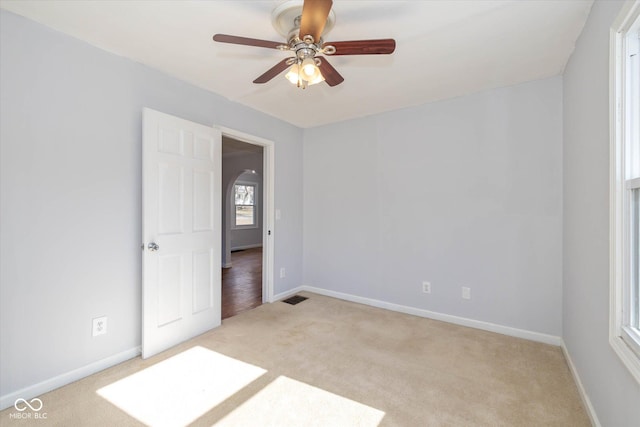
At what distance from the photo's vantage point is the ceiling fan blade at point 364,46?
1.53 metres

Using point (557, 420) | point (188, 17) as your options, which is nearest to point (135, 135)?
point (188, 17)

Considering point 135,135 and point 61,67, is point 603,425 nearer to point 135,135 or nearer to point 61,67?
point 135,135

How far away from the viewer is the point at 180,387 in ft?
6.43

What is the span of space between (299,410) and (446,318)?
6.72 ft

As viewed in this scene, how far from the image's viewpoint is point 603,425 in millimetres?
1470

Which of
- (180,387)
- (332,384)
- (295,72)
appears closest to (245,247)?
(180,387)

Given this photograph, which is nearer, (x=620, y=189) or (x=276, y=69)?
(x=620, y=189)

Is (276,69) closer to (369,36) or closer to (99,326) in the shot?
(369,36)

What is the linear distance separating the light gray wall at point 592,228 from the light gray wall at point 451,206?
0.31m

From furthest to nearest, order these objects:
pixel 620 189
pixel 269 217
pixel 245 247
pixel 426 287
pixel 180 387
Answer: pixel 245 247 → pixel 269 217 → pixel 426 287 → pixel 180 387 → pixel 620 189

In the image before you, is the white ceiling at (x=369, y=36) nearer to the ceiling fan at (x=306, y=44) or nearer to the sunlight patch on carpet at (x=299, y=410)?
the ceiling fan at (x=306, y=44)

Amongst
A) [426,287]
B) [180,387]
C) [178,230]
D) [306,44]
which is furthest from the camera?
[426,287]

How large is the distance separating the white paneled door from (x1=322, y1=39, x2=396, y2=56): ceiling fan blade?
167 centimetres

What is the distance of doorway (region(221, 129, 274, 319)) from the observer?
374 cm
